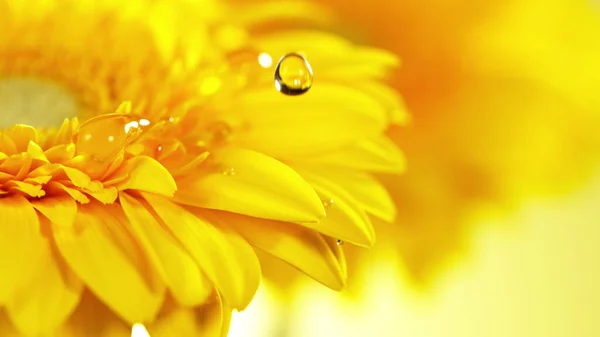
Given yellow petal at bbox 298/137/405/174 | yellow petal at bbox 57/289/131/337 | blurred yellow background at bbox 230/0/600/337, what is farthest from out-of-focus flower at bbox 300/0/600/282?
yellow petal at bbox 57/289/131/337

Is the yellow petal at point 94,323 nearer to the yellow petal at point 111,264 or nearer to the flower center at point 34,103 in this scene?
the yellow petal at point 111,264

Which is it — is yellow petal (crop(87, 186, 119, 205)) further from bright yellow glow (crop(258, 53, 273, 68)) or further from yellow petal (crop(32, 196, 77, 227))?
bright yellow glow (crop(258, 53, 273, 68))

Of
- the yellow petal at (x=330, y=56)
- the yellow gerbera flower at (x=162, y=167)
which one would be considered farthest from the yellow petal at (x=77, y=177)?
the yellow petal at (x=330, y=56)

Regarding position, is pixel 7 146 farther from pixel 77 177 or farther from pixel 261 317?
pixel 261 317

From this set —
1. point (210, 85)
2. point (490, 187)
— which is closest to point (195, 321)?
point (210, 85)

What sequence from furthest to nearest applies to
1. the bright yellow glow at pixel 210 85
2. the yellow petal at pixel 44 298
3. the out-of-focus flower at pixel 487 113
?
the out-of-focus flower at pixel 487 113
the bright yellow glow at pixel 210 85
the yellow petal at pixel 44 298

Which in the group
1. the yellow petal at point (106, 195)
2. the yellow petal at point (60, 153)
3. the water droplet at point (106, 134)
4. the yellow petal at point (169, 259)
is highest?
the water droplet at point (106, 134)

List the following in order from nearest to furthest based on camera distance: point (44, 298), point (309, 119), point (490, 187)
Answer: point (44, 298) < point (309, 119) < point (490, 187)

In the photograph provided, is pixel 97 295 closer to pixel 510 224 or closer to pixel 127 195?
pixel 127 195
